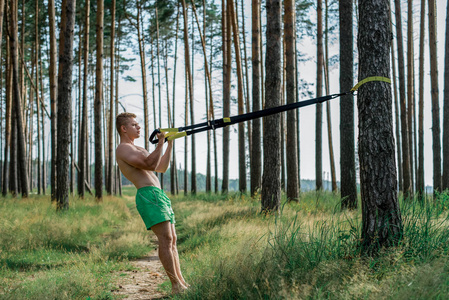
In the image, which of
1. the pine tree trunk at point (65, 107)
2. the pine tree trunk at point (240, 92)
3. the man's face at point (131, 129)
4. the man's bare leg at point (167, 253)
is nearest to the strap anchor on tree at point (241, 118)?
the man's face at point (131, 129)

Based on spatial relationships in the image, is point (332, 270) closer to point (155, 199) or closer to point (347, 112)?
point (155, 199)

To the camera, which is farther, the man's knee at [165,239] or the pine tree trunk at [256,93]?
the pine tree trunk at [256,93]

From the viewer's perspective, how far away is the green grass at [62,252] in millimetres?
3990

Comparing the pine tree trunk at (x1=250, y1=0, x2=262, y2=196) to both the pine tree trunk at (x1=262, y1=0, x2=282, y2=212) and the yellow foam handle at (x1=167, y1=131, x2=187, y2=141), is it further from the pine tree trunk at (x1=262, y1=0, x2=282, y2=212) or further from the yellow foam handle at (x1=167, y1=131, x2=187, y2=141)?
the yellow foam handle at (x1=167, y1=131, x2=187, y2=141)

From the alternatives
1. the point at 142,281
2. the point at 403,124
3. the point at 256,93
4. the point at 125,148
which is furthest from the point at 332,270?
the point at 403,124

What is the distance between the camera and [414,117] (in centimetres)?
1775

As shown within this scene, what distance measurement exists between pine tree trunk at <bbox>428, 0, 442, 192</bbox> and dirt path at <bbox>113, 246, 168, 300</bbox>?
37.4 ft

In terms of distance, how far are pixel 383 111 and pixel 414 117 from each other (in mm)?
16280

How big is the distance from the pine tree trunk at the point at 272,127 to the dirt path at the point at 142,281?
280 centimetres

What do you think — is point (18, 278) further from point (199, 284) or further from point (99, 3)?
point (99, 3)

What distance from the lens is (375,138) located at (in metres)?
3.53

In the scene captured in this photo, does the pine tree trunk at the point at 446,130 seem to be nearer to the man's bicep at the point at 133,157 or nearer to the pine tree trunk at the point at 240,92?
the pine tree trunk at the point at 240,92

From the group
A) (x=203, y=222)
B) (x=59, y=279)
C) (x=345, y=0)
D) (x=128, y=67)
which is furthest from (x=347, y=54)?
(x=128, y=67)

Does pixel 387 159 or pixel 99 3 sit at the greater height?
pixel 99 3
